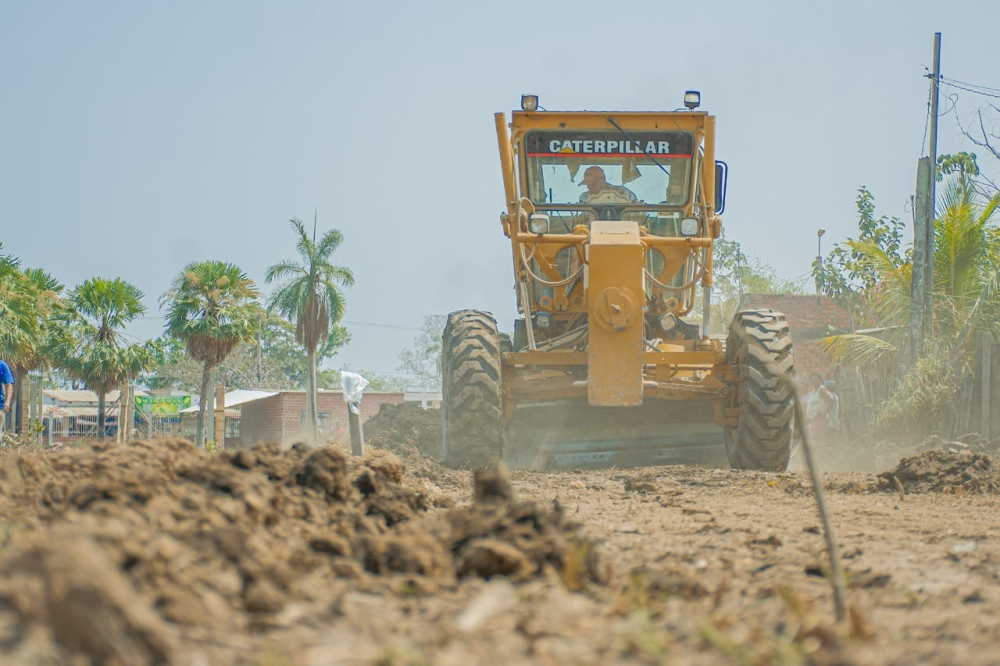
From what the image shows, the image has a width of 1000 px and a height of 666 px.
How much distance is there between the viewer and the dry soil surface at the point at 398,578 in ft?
7.14

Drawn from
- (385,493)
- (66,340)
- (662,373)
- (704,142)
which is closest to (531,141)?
(704,142)

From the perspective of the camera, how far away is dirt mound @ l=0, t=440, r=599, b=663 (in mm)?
→ 2111

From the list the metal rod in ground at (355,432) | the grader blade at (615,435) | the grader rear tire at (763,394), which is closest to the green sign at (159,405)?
the grader blade at (615,435)

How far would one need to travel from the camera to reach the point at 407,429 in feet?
45.7

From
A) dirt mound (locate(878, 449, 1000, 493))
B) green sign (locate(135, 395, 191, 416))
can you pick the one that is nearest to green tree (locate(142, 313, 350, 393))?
green sign (locate(135, 395, 191, 416))

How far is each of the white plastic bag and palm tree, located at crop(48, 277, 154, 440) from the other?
20.8 metres

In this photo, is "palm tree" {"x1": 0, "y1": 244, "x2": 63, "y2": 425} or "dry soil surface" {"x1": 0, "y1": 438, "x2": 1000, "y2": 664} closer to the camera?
"dry soil surface" {"x1": 0, "y1": 438, "x2": 1000, "y2": 664}

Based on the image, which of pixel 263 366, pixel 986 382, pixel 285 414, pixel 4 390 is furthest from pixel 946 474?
pixel 263 366

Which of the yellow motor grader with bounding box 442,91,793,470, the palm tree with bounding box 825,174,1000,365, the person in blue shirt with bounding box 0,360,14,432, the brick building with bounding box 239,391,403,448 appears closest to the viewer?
the yellow motor grader with bounding box 442,91,793,470

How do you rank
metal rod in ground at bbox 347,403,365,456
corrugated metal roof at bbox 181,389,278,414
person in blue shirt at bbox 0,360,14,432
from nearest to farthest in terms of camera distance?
1. metal rod in ground at bbox 347,403,365,456
2. person in blue shirt at bbox 0,360,14,432
3. corrugated metal roof at bbox 181,389,278,414

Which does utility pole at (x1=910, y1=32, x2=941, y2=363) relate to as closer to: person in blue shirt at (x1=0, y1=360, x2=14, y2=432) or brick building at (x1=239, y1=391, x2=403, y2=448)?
person in blue shirt at (x1=0, y1=360, x2=14, y2=432)

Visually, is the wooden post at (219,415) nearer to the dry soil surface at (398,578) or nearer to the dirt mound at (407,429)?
the dirt mound at (407,429)

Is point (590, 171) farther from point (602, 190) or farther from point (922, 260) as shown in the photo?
point (922, 260)

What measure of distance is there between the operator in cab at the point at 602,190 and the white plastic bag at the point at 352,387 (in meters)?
3.12
